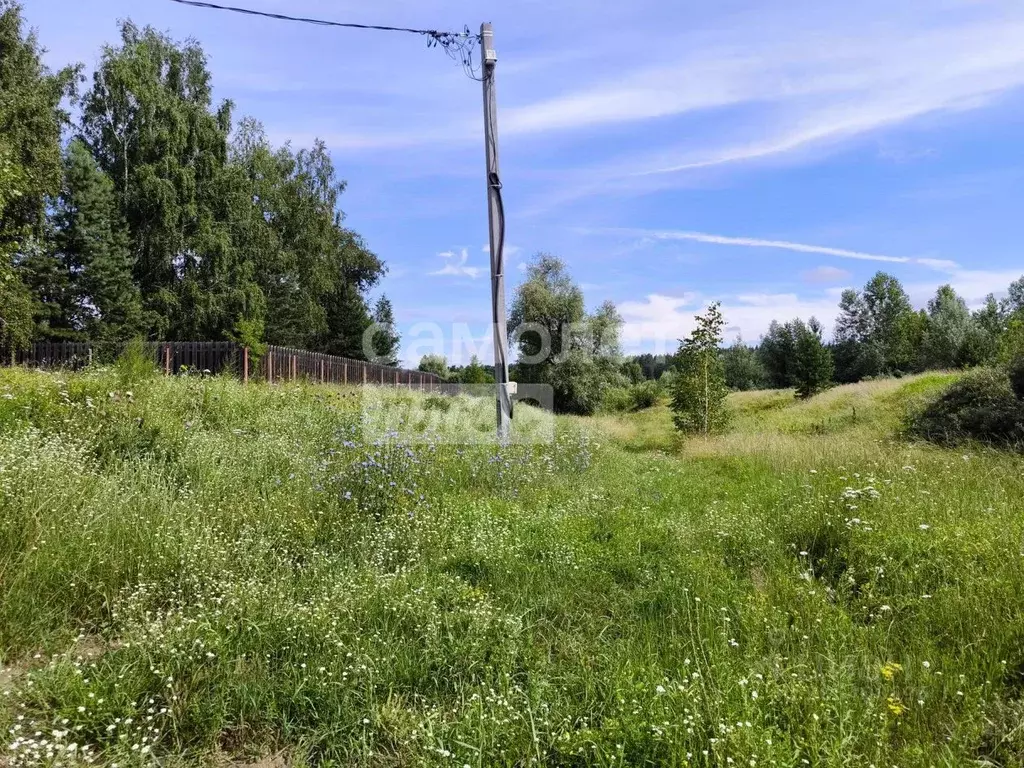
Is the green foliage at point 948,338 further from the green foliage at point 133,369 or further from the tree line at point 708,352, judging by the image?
the green foliage at point 133,369

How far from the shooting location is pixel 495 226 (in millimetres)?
8359

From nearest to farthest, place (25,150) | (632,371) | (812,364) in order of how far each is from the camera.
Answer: (25,150), (632,371), (812,364)

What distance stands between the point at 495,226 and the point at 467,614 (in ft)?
20.2

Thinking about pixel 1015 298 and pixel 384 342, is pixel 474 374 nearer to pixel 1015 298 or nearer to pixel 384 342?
pixel 384 342

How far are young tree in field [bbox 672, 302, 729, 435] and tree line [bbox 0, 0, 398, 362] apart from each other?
14.9 meters

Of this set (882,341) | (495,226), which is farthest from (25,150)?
(882,341)

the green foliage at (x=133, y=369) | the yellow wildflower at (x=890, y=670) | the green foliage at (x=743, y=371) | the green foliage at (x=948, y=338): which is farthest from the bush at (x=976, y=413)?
the green foliage at (x=743, y=371)

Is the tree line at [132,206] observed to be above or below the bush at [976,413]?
above

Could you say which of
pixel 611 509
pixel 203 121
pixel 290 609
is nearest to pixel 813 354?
pixel 203 121

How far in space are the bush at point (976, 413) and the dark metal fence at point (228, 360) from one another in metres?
13.4

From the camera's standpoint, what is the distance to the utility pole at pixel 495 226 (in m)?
8.23

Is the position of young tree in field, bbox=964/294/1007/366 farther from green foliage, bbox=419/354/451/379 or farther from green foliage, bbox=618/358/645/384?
green foliage, bbox=419/354/451/379

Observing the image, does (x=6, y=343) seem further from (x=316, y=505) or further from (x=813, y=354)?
(x=813, y=354)

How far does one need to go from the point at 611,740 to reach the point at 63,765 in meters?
2.03
